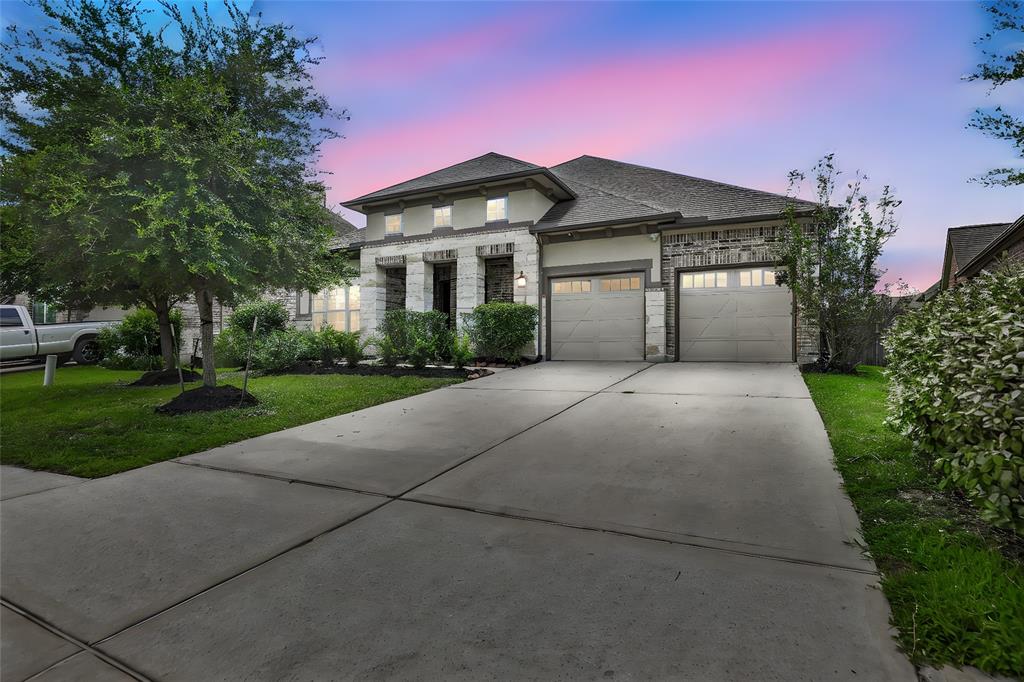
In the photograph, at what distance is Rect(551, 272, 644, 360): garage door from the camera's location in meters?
12.4

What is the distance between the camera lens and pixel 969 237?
17.7 m

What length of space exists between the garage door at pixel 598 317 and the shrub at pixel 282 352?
6.78m

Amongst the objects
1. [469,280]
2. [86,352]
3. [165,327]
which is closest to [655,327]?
[469,280]

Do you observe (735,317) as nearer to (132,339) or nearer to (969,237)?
(969,237)

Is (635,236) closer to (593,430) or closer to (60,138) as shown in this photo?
(593,430)

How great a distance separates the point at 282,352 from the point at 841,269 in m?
13.3

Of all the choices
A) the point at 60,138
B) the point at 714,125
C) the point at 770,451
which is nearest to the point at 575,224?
the point at 714,125

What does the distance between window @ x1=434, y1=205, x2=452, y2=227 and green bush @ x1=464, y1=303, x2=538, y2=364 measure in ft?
12.4

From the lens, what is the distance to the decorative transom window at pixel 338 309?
1573cm

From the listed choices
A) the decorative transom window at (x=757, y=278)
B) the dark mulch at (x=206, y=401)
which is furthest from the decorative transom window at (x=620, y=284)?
the dark mulch at (x=206, y=401)

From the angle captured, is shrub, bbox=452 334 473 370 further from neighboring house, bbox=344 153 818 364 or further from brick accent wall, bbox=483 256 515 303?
brick accent wall, bbox=483 256 515 303

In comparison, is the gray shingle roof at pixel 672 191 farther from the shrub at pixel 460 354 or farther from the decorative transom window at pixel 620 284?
the shrub at pixel 460 354

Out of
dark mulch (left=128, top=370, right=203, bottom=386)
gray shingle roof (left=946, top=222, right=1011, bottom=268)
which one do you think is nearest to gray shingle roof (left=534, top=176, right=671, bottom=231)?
dark mulch (left=128, top=370, right=203, bottom=386)

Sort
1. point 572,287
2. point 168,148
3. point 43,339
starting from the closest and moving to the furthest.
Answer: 1. point 168,148
2. point 43,339
3. point 572,287
